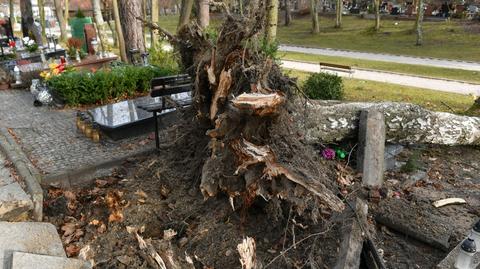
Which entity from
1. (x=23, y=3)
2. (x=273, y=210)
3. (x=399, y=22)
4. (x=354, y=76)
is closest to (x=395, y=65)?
(x=354, y=76)

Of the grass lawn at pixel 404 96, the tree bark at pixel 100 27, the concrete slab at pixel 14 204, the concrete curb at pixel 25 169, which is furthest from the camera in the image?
the tree bark at pixel 100 27

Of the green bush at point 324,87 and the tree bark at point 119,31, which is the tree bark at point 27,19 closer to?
the tree bark at point 119,31

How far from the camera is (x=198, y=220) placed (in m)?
4.46

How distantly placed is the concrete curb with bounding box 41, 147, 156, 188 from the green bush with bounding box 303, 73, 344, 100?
15.3 ft

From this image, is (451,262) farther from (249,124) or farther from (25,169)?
(25,169)

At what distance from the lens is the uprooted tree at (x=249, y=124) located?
353 centimetres

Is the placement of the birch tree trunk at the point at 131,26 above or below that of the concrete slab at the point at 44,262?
above

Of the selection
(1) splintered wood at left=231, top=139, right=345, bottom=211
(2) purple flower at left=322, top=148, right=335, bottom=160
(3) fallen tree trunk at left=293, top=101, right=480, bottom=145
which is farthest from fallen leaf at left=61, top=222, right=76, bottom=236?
(2) purple flower at left=322, top=148, right=335, bottom=160

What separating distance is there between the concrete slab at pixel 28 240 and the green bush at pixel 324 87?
6.31 metres

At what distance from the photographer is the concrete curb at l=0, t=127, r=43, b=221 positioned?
4.64 metres

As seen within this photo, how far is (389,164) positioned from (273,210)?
2875 mm

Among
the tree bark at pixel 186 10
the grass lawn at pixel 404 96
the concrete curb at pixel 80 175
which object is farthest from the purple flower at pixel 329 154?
the tree bark at pixel 186 10

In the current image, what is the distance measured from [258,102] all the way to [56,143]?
4909 millimetres

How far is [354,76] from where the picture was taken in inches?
585
